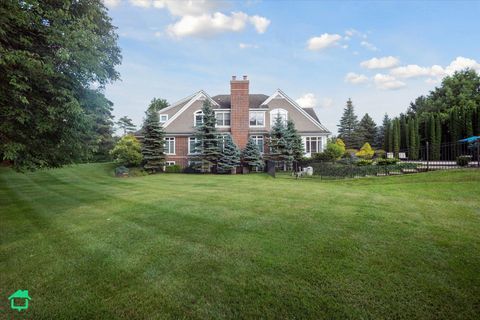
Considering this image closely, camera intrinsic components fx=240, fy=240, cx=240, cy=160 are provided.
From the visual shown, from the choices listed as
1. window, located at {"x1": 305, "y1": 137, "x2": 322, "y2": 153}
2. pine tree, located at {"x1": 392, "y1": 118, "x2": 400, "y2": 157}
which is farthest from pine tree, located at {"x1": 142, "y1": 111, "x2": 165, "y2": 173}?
pine tree, located at {"x1": 392, "y1": 118, "x2": 400, "y2": 157}

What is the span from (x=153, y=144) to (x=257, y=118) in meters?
10.5

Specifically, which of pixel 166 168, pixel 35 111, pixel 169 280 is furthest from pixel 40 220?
pixel 166 168

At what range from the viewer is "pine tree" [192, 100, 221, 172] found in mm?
21953

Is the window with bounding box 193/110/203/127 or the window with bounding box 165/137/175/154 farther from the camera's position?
the window with bounding box 193/110/203/127

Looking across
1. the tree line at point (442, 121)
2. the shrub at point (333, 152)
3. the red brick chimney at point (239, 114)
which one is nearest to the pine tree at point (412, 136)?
the tree line at point (442, 121)

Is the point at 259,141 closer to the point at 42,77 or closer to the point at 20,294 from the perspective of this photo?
the point at 42,77

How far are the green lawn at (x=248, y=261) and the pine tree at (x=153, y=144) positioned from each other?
14990 millimetres

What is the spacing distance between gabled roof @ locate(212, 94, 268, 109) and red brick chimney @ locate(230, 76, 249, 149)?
160 cm

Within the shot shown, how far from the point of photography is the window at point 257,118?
24.7 meters

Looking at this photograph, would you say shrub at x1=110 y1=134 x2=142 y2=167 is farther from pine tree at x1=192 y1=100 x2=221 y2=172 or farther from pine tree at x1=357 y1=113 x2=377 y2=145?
pine tree at x1=357 y1=113 x2=377 y2=145

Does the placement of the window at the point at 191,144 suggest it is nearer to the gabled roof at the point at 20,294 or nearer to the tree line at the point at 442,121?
the gabled roof at the point at 20,294

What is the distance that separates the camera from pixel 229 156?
71.3 feet

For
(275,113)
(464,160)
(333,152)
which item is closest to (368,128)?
(275,113)

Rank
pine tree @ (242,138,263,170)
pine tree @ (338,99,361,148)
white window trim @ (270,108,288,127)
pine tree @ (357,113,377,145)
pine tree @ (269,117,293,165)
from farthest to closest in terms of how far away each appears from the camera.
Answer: pine tree @ (338,99,361,148) → pine tree @ (357,113,377,145) → white window trim @ (270,108,288,127) → pine tree @ (242,138,263,170) → pine tree @ (269,117,293,165)
